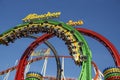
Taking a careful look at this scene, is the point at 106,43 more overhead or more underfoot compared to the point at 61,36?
more overhead

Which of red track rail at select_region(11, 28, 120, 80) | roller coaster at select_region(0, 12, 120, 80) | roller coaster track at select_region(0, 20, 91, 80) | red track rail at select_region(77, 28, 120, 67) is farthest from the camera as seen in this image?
red track rail at select_region(77, 28, 120, 67)

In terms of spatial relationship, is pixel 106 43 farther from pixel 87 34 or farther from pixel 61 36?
pixel 61 36

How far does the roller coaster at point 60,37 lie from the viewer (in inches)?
631

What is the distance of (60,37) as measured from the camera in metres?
18.2

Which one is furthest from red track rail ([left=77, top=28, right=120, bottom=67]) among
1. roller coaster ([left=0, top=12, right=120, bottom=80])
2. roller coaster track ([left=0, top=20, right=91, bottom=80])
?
roller coaster track ([left=0, top=20, right=91, bottom=80])

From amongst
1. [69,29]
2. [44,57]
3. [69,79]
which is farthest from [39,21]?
[69,79]

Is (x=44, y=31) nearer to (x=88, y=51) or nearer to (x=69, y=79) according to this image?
(x=88, y=51)

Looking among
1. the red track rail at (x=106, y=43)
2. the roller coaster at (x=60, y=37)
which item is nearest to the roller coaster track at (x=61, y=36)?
the roller coaster at (x=60, y=37)

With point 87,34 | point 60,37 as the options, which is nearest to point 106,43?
point 87,34

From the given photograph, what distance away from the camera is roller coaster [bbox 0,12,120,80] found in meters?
16.0

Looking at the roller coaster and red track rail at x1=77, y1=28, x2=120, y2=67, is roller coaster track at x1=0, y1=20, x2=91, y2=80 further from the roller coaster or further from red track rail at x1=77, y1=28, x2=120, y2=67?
red track rail at x1=77, y1=28, x2=120, y2=67

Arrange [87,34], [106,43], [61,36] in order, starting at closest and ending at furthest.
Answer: [61,36], [106,43], [87,34]

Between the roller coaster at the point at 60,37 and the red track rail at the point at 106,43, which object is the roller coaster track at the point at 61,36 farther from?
the red track rail at the point at 106,43

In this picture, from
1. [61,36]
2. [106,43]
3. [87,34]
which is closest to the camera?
[61,36]
